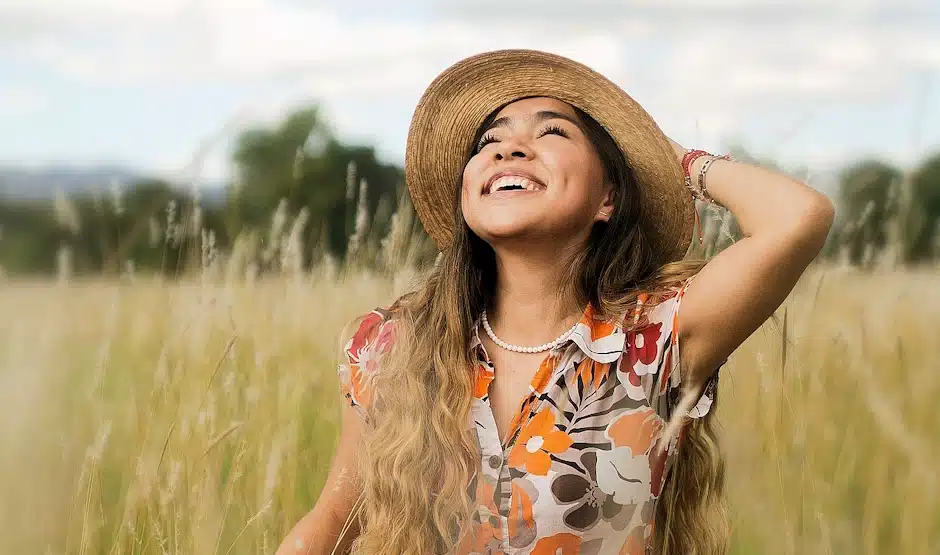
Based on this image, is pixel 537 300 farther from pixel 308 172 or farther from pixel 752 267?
pixel 308 172

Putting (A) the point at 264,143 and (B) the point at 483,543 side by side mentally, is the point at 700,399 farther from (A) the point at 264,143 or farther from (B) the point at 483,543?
(A) the point at 264,143

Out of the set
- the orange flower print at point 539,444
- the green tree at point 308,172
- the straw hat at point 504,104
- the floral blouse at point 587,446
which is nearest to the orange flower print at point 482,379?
the floral blouse at point 587,446

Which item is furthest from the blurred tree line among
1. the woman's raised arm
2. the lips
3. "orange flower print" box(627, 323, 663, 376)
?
the lips

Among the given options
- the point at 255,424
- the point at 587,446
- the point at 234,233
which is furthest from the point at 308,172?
the point at 587,446

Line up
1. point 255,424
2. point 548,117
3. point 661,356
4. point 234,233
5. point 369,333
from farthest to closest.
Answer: point 234,233 < point 255,424 < point 369,333 < point 548,117 < point 661,356

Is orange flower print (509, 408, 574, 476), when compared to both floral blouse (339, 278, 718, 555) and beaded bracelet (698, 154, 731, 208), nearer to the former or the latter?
floral blouse (339, 278, 718, 555)

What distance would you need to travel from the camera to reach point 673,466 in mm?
2000

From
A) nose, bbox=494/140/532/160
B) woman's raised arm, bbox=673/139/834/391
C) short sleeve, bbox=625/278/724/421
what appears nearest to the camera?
woman's raised arm, bbox=673/139/834/391

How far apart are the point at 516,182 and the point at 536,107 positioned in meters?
0.27

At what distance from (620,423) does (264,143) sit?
30.9m

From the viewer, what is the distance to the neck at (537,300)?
1.96m

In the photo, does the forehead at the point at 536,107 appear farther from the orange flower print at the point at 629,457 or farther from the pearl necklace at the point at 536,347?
the orange flower print at the point at 629,457

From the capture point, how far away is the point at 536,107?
209 centimetres

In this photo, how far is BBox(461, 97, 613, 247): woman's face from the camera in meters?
1.87
